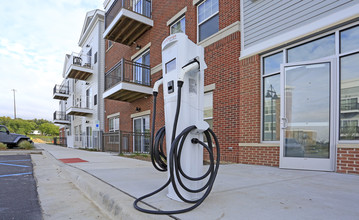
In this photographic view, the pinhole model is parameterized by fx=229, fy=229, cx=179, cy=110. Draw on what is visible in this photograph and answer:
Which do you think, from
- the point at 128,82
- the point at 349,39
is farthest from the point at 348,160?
the point at 128,82

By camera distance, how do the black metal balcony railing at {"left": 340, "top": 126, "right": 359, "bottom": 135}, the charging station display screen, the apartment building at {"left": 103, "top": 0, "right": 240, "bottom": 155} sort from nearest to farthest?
the charging station display screen < the black metal balcony railing at {"left": 340, "top": 126, "right": 359, "bottom": 135} < the apartment building at {"left": 103, "top": 0, "right": 240, "bottom": 155}

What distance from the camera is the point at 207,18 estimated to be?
817 cm

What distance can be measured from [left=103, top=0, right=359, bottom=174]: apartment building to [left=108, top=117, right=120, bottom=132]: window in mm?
8199

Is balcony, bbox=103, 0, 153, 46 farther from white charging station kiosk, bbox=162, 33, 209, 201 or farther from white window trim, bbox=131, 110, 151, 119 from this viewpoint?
white charging station kiosk, bbox=162, 33, 209, 201

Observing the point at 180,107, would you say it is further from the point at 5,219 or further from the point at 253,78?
the point at 253,78

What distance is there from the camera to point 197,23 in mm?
8633

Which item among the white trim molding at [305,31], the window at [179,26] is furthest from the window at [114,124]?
the white trim molding at [305,31]

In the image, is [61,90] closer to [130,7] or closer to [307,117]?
[130,7]

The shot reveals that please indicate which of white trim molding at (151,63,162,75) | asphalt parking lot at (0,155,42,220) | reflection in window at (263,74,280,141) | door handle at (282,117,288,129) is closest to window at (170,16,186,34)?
white trim molding at (151,63,162,75)

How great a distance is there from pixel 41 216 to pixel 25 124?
81.8 meters

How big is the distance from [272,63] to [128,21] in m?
8.08

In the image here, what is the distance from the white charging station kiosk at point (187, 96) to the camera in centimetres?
Answer: 243

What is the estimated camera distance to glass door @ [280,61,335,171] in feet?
15.8

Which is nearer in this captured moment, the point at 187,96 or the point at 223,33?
the point at 187,96
